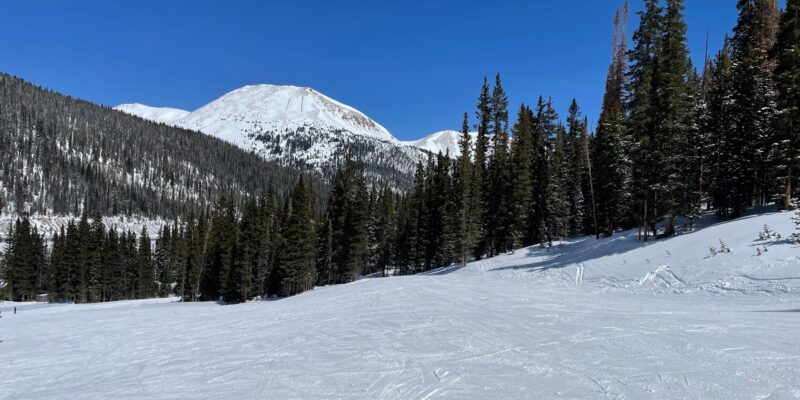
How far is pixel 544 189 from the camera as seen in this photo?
43906 millimetres

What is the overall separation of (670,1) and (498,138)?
22.4 meters

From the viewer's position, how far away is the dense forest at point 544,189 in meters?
26.8

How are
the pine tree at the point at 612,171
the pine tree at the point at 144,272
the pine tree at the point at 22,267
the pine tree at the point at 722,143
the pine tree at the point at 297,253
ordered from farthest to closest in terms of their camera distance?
the pine tree at the point at 144,272, the pine tree at the point at 22,267, the pine tree at the point at 297,253, the pine tree at the point at 612,171, the pine tree at the point at 722,143

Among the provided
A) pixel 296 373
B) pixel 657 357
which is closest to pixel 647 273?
pixel 657 357

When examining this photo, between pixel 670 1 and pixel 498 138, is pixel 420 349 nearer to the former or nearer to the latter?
pixel 670 1

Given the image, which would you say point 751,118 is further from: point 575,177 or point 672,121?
point 575,177

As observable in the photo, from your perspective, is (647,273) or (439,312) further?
(647,273)

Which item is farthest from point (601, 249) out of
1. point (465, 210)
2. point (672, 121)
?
point (465, 210)

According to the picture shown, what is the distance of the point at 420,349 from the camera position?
429 inches

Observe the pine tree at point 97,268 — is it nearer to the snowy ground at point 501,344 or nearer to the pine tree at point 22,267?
the pine tree at point 22,267

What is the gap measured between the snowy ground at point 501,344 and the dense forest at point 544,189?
6952mm

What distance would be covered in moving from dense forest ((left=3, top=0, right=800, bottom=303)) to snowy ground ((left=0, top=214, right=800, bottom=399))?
22.8ft

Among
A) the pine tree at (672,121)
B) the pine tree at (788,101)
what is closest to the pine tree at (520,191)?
the pine tree at (672,121)

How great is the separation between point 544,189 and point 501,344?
35.9m
